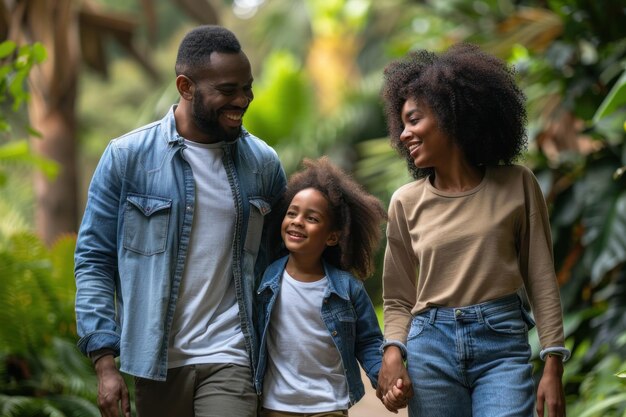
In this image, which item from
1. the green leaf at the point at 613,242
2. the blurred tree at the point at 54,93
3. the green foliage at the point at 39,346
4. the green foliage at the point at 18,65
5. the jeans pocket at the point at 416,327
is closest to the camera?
the jeans pocket at the point at 416,327

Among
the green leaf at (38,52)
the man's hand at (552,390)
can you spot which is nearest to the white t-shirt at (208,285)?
the man's hand at (552,390)

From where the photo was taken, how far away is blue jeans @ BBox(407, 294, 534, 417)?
121 inches

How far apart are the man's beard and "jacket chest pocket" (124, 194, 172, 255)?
30 centimetres

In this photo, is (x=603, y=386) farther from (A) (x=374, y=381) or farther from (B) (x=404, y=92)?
(B) (x=404, y=92)

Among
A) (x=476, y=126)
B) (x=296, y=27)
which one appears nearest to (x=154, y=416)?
(x=476, y=126)

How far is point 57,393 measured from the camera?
6.56m

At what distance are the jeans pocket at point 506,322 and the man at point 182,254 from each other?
86 centimetres

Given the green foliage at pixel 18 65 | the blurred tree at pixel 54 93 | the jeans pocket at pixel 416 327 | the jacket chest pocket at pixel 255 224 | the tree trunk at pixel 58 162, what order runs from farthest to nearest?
the tree trunk at pixel 58 162
the blurred tree at pixel 54 93
the green foliage at pixel 18 65
the jacket chest pocket at pixel 255 224
the jeans pocket at pixel 416 327

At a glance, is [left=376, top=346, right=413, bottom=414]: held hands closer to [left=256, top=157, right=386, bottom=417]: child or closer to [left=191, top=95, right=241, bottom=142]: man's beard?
[left=256, top=157, right=386, bottom=417]: child

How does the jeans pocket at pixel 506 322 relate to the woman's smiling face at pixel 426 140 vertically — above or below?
below

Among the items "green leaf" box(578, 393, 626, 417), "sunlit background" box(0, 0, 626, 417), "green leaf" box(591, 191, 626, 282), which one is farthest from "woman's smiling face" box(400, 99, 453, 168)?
"green leaf" box(591, 191, 626, 282)

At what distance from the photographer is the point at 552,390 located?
3.00 metres

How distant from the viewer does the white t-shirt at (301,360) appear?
3.43 m

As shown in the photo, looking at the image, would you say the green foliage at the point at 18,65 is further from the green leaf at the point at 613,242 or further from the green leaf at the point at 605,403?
the green leaf at the point at 613,242
